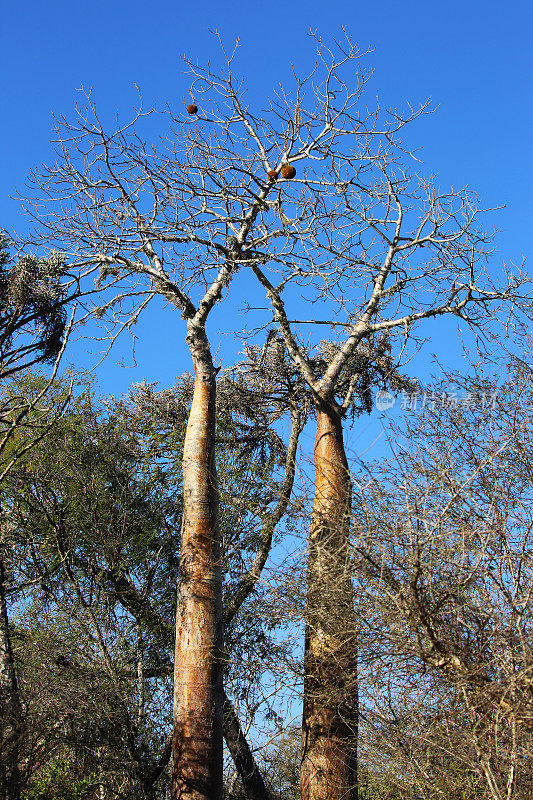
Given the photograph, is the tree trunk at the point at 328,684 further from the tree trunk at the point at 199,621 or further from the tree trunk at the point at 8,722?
the tree trunk at the point at 8,722

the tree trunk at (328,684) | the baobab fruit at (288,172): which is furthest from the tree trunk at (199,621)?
the baobab fruit at (288,172)

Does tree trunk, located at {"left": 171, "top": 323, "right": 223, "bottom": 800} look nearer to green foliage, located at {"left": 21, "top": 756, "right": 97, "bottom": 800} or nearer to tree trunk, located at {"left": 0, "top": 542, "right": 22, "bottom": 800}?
tree trunk, located at {"left": 0, "top": 542, "right": 22, "bottom": 800}

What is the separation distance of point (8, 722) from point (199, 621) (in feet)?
5.62

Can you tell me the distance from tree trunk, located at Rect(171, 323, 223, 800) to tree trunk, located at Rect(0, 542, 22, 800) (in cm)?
131

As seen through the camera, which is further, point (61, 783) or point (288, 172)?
point (61, 783)

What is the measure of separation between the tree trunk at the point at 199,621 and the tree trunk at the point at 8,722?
131 centimetres

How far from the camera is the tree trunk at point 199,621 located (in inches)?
249

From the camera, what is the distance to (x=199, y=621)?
675 centimetres

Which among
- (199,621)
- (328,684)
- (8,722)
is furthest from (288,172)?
(8,722)

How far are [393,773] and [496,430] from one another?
12.1 feet

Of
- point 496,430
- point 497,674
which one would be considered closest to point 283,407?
point 496,430

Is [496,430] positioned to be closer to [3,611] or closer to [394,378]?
[394,378]

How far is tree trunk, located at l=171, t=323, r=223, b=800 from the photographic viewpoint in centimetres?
633

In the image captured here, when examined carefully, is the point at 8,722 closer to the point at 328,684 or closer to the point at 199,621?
the point at 199,621
